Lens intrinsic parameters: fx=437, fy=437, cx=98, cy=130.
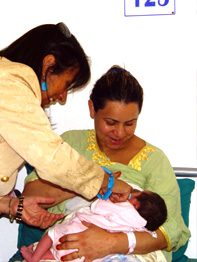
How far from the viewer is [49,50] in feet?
6.21

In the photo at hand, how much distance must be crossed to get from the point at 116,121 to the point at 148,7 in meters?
0.79

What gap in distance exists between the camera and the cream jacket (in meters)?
1.60

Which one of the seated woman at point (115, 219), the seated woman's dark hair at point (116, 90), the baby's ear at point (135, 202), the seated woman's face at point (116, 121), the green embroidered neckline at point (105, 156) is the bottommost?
the seated woman at point (115, 219)

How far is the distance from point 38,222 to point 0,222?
924mm

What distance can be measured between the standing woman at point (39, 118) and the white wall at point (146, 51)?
2.29 ft

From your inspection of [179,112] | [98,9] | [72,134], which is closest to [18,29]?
[98,9]

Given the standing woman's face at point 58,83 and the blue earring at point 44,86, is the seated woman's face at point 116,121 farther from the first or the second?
the blue earring at point 44,86

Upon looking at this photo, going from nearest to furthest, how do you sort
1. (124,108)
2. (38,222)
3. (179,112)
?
(38,222)
(124,108)
(179,112)

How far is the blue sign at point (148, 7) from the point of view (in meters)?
2.57

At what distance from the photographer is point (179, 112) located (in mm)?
2668

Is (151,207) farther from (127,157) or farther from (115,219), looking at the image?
(127,157)

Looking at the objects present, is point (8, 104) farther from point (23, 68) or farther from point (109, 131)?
point (109, 131)

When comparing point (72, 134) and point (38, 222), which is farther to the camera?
point (72, 134)

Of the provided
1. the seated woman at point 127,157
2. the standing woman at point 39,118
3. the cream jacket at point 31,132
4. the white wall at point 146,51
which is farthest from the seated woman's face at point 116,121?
the cream jacket at point 31,132
